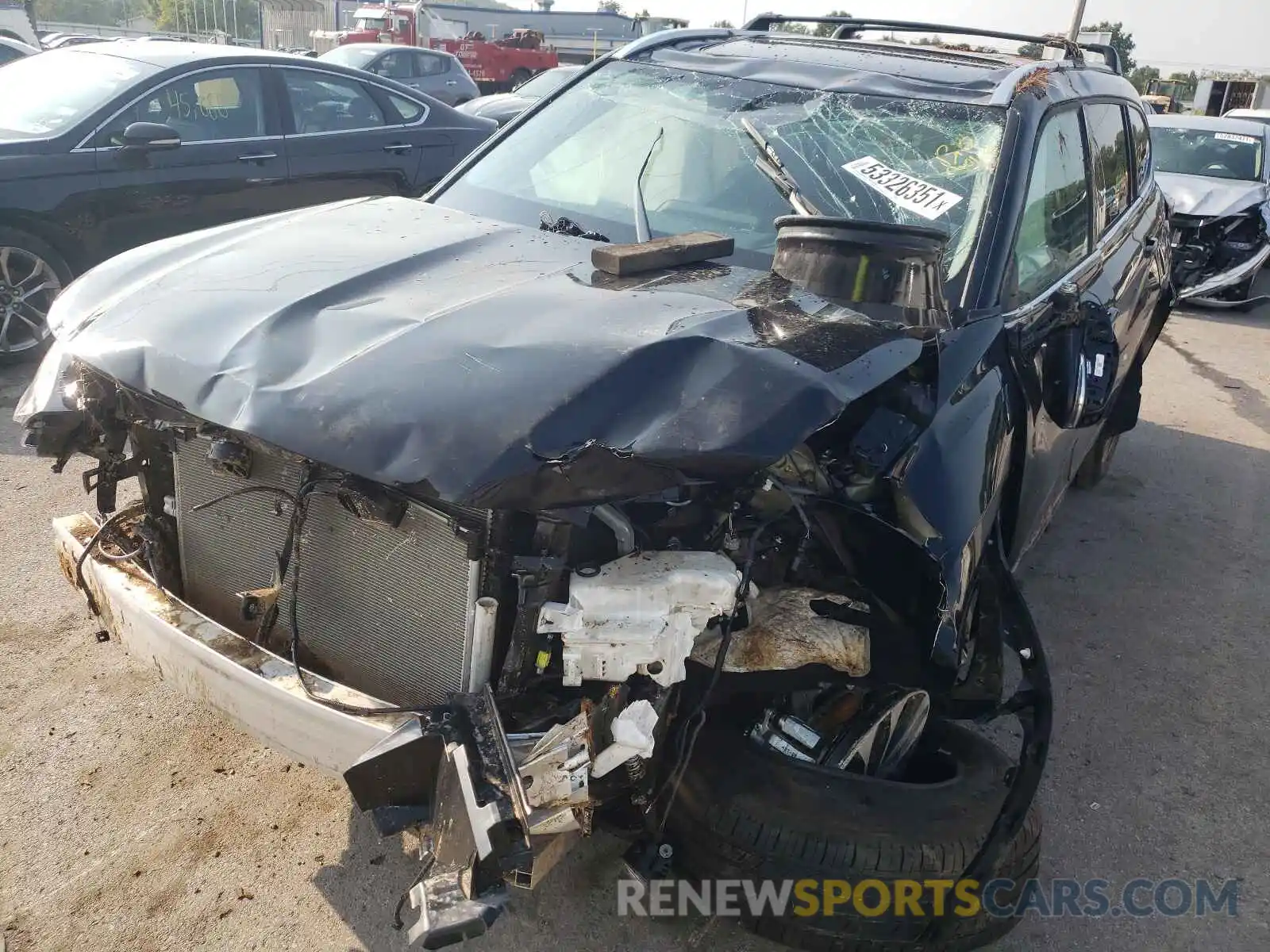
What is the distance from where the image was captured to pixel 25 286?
536cm

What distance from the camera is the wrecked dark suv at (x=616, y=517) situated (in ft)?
5.98

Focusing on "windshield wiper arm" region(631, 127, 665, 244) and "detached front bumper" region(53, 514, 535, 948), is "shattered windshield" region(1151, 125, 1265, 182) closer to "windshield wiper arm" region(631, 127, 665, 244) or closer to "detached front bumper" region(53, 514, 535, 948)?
"windshield wiper arm" region(631, 127, 665, 244)

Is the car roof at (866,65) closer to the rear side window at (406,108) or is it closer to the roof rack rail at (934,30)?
the roof rack rail at (934,30)

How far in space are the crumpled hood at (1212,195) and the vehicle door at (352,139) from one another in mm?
6598

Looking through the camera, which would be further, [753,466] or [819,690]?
[819,690]

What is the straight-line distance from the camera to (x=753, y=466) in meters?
1.81

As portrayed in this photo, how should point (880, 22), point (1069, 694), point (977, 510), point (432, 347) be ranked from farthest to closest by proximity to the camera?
1. point (880, 22)
2. point (1069, 694)
3. point (977, 510)
4. point (432, 347)

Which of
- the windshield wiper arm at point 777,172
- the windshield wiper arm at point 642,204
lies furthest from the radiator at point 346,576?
the windshield wiper arm at point 777,172

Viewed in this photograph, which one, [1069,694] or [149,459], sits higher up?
[149,459]

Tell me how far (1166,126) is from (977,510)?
412 inches

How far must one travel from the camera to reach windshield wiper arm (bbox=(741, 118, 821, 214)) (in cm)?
286

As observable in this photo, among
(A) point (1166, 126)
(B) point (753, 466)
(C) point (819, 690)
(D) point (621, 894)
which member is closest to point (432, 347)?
(B) point (753, 466)

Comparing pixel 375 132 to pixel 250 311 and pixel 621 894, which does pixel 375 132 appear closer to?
pixel 250 311

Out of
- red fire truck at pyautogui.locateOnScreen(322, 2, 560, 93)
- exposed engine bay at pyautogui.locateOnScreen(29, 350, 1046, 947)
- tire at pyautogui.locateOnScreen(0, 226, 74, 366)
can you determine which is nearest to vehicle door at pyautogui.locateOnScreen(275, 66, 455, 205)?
tire at pyautogui.locateOnScreen(0, 226, 74, 366)
